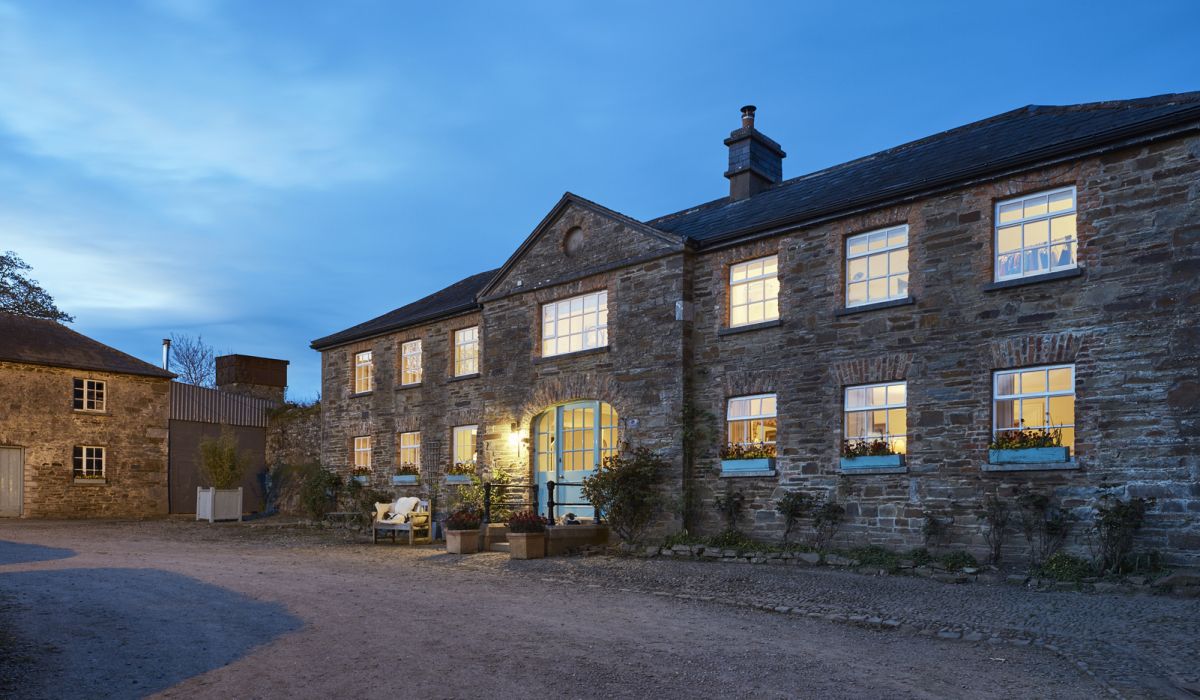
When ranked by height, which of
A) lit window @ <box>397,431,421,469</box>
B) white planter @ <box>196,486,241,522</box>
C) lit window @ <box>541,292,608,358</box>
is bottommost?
white planter @ <box>196,486,241,522</box>

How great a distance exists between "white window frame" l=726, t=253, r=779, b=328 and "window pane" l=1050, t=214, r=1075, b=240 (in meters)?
4.12

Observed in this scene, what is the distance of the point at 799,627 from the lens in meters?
8.11

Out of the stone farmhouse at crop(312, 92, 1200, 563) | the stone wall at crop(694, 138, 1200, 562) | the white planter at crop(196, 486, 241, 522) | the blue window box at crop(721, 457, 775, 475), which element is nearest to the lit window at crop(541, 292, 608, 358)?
the stone farmhouse at crop(312, 92, 1200, 563)

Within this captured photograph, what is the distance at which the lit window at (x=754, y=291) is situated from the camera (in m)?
14.3

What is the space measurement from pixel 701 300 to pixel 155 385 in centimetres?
1976

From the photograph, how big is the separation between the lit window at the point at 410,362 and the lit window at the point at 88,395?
35.2 feet

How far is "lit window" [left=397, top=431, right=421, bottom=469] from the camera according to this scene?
68.4 ft

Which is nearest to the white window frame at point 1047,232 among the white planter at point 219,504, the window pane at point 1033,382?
the window pane at point 1033,382

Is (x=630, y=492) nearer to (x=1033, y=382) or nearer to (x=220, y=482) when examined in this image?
(x=1033, y=382)

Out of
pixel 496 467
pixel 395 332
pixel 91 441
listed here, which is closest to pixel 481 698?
pixel 496 467

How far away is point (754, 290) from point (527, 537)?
5408 millimetres

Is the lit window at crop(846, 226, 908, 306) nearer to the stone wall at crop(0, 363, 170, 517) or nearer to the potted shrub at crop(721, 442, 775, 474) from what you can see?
the potted shrub at crop(721, 442, 775, 474)

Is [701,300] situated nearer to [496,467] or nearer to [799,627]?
[496,467]

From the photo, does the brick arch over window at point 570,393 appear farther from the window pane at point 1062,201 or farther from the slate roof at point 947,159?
the window pane at point 1062,201
